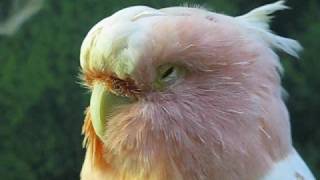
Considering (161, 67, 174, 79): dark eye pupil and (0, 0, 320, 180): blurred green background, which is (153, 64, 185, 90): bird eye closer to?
(161, 67, 174, 79): dark eye pupil

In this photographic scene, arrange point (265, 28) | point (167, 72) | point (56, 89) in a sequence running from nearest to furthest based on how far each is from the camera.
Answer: point (167, 72) → point (265, 28) → point (56, 89)

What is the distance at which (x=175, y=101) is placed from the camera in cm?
72

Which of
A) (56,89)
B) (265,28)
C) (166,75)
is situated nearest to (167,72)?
(166,75)

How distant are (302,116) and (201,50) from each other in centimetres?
75

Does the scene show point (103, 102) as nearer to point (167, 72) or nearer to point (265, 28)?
point (167, 72)

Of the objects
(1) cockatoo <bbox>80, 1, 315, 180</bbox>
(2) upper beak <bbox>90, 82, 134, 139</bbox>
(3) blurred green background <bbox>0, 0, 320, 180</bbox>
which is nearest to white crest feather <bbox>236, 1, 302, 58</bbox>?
(1) cockatoo <bbox>80, 1, 315, 180</bbox>

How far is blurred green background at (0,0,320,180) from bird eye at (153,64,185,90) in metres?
0.66

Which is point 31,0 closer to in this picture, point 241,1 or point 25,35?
point 25,35

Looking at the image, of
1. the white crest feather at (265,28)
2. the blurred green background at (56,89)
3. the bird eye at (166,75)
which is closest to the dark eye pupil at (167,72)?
the bird eye at (166,75)

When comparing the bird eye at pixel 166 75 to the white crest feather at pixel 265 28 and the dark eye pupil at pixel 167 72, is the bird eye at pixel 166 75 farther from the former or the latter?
the white crest feather at pixel 265 28

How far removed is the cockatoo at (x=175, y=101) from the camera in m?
0.70

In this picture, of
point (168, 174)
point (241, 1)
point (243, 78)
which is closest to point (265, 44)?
point (243, 78)

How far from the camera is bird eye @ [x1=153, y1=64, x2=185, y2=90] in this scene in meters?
0.71

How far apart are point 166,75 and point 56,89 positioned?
0.71 meters
